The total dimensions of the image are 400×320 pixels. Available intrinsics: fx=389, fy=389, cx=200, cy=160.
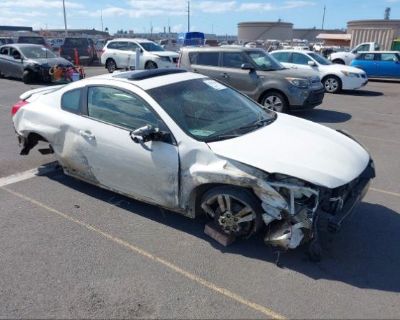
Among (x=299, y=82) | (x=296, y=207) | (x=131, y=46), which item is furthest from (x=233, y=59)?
(x=131, y=46)

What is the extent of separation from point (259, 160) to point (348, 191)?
912mm

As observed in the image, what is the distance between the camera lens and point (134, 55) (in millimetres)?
19062

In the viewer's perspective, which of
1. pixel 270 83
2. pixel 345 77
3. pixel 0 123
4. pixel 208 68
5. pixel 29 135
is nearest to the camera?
pixel 29 135

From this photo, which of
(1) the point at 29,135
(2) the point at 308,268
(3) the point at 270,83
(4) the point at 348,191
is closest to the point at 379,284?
(2) the point at 308,268

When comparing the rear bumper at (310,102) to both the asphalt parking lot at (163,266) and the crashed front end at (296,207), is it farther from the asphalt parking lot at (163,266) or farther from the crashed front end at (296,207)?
the crashed front end at (296,207)

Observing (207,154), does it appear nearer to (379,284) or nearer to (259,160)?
(259,160)

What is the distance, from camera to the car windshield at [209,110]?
403 cm

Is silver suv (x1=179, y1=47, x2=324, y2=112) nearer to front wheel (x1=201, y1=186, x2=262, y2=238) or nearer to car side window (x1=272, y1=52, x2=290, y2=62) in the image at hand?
car side window (x1=272, y1=52, x2=290, y2=62)

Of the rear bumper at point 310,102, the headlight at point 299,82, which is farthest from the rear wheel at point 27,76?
the rear bumper at point 310,102

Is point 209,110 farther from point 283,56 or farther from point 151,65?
point 151,65

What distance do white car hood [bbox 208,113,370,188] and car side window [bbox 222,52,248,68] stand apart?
20.5ft

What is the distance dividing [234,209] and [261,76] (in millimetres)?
6823

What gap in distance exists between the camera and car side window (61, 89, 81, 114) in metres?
4.86

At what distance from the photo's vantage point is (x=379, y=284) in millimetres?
3279
